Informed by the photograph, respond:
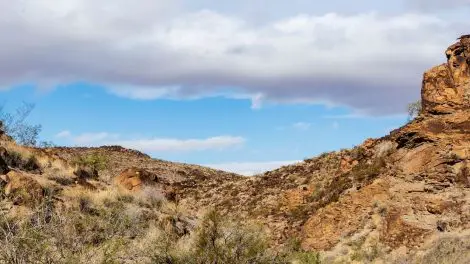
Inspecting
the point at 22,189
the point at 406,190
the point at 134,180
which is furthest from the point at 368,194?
the point at 22,189

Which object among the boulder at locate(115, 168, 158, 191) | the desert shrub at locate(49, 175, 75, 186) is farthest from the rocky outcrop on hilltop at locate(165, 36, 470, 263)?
the desert shrub at locate(49, 175, 75, 186)

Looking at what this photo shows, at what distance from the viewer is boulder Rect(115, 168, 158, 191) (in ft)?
71.6

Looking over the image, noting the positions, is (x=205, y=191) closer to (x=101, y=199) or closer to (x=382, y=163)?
(x=382, y=163)

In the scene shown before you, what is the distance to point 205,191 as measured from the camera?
139 feet

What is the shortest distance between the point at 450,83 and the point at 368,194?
6890 mm

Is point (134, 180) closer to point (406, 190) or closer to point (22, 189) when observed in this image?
point (22, 189)

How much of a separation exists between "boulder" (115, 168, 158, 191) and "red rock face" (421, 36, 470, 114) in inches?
553

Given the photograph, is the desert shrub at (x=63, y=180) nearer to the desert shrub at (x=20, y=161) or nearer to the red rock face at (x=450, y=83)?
the desert shrub at (x=20, y=161)

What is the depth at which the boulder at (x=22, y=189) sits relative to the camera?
1534 centimetres

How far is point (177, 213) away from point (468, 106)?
14.7 metres

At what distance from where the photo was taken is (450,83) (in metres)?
26.1

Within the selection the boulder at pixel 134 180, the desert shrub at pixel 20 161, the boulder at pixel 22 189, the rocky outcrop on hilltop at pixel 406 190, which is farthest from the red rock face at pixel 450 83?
the boulder at pixel 22 189

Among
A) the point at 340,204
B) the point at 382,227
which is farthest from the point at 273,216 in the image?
the point at 382,227

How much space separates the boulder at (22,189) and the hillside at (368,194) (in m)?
0.04
